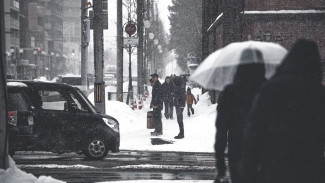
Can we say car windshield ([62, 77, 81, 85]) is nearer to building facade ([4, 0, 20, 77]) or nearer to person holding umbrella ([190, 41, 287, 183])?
building facade ([4, 0, 20, 77])

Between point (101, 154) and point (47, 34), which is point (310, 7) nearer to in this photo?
point (101, 154)

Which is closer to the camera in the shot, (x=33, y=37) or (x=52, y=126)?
(x=52, y=126)

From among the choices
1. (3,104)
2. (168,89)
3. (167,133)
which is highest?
(3,104)

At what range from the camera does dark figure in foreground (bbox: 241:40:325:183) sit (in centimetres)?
383

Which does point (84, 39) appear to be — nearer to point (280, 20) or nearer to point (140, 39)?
point (140, 39)

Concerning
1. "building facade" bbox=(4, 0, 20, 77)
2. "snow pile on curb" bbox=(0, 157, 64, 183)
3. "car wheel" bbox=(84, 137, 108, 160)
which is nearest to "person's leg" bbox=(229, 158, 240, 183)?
"snow pile on curb" bbox=(0, 157, 64, 183)

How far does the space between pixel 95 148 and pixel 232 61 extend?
6978 millimetres

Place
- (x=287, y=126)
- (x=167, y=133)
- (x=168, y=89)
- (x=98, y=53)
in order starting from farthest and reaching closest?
(x=168, y=89) → (x=167, y=133) → (x=98, y=53) → (x=287, y=126)

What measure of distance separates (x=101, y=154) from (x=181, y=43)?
226 feet

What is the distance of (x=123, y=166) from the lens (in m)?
10.7

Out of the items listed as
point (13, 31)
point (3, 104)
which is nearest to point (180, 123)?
point (3, 104)

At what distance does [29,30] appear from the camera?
91.6 meters

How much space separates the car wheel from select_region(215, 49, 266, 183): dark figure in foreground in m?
6.54

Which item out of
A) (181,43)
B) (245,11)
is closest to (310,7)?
(245,11)
